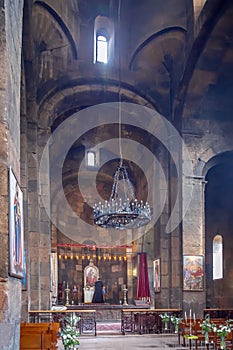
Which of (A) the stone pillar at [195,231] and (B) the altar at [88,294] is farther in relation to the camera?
(B) the altar at [88,294]

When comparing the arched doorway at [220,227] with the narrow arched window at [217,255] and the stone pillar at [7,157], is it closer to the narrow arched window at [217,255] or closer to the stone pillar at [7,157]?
the narrow arched window at [217,255]

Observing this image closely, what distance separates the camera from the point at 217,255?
2403 centimetres

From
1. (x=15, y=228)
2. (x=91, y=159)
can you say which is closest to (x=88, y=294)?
(x=91, y=159)

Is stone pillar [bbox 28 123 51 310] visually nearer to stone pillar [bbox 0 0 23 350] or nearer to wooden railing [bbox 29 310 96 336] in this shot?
wooden railing [bbox 29 310 96 336]

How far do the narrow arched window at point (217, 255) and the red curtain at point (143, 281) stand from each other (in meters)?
3.66

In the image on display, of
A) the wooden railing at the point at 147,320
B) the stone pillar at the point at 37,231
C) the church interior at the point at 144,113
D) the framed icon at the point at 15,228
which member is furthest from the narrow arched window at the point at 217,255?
the framed icon at the point at 15,228

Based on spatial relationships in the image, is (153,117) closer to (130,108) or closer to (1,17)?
(130,108)

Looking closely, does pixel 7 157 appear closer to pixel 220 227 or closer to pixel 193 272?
pixel 193 272

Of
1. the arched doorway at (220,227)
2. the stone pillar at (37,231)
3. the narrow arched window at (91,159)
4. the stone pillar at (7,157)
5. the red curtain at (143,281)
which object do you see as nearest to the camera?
the stone pillar at (7,157)

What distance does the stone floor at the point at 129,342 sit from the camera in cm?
1240

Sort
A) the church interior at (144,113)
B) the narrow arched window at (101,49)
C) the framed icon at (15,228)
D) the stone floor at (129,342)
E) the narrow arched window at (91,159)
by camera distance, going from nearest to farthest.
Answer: the framed icon at (15,228)
the stone floor at (129,342)
the church interior at (144,113)
the narrow arched window at (101,49)
the narrow arched window at (91,159)

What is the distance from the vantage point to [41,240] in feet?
54.7

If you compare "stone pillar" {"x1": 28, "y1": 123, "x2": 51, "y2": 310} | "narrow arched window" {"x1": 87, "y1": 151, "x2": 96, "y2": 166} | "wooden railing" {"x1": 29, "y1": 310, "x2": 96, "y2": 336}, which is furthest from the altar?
"stone pillar" {"x1": 28, "y1": 123, "x2": 51, "y2": 310}

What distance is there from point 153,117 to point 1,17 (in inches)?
508
